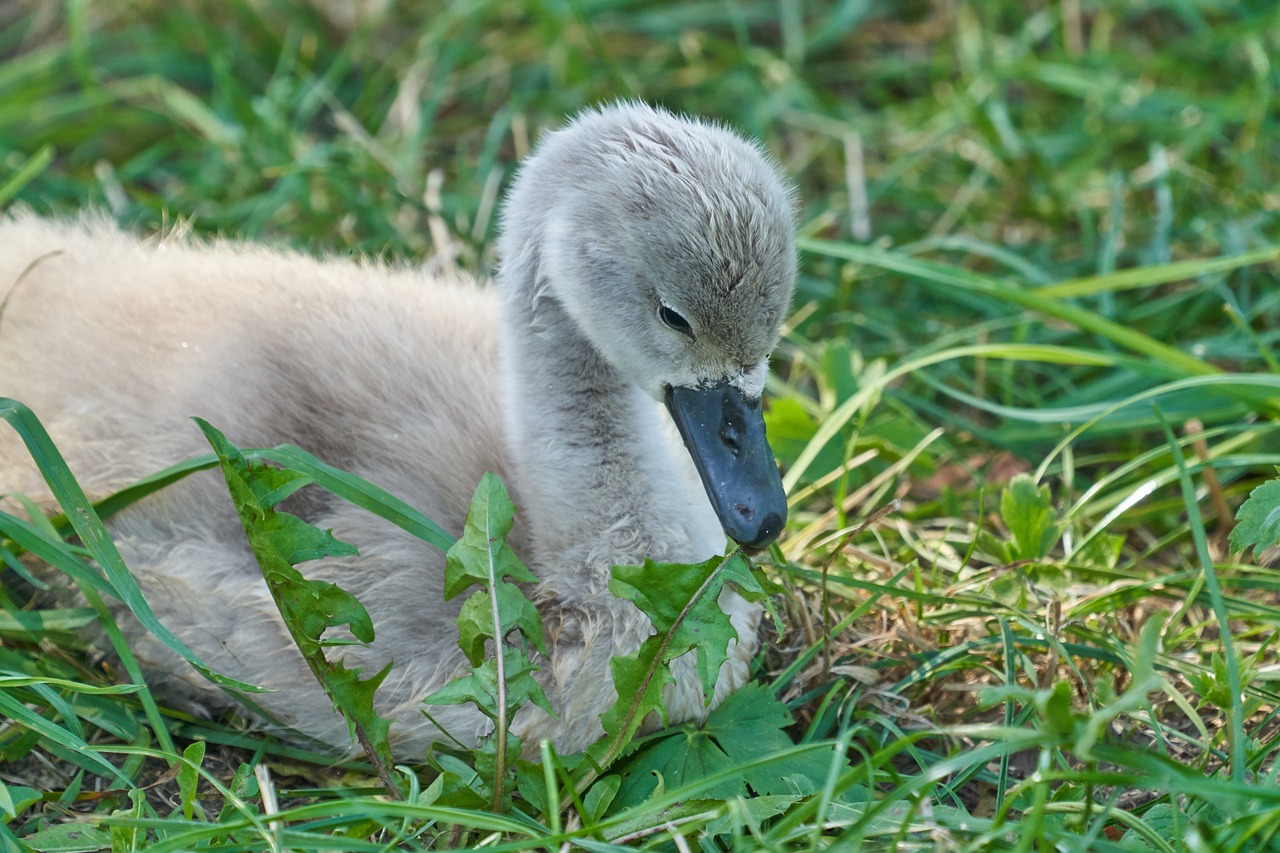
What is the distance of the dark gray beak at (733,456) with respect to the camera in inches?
85.2

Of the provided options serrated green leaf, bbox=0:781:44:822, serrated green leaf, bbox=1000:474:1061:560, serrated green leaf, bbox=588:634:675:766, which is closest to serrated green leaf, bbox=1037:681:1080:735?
serrated green leaf, bbox=588:634:675:766

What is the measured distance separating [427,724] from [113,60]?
2.95 metres

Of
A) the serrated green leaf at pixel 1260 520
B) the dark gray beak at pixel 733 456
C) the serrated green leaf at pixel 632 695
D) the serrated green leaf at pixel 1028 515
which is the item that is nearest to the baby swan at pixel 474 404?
the dark gray beak at pixel 733 456

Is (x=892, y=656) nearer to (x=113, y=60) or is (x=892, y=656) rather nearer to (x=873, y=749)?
(x=873, y=749)

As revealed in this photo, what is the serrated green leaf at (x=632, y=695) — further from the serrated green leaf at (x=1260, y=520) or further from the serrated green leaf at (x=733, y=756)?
the serrated green leaf at (x=1260, y=520)

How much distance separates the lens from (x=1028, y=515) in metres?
2.51

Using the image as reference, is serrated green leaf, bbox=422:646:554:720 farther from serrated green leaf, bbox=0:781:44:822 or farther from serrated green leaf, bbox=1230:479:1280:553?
serrated green leaf, bbox=1230:479:1280:553

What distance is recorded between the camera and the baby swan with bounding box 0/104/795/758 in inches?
85.7

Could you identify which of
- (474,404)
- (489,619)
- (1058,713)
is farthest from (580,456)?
(1058,713)

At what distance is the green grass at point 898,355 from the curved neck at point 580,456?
0.31m

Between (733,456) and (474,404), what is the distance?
1.94 feet

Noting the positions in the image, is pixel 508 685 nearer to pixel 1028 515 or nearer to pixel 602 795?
pixel 602 795

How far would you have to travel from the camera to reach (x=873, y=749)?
222cm

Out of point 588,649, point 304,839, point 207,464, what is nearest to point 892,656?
point 588,649
